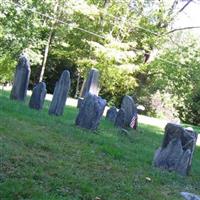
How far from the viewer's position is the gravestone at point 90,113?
12797 millimetres

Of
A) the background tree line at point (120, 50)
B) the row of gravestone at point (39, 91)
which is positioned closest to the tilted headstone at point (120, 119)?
the row of gravestone at point (39, 91)

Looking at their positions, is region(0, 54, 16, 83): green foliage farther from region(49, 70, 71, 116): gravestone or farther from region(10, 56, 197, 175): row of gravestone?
region(49, 70, 71, 116): gravestone

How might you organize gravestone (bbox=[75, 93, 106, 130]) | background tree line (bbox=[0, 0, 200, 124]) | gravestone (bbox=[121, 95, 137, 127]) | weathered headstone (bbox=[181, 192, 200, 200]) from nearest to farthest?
weathered headstone (bbox=[181, 192, 200, 200]) → gravestone (bbox=[75, 93, 106, 130]) → gravestone (bbox=[121, 95, 137, 127]) → background tree line (bbox=[0, 0, 200, 124])

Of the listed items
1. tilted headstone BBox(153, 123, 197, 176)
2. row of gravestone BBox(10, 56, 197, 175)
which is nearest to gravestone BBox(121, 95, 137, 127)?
row of gravestone BBox(10, 56, 197, 175)

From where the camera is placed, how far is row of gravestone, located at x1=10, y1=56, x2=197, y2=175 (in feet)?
33.1

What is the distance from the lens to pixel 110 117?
1744 cm

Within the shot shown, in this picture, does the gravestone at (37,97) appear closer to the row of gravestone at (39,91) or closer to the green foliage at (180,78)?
the row of gravestone at (39,91)

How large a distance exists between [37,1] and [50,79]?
11.0 meters

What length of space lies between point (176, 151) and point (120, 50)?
2056cm

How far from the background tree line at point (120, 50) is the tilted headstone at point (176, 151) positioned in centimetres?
1685

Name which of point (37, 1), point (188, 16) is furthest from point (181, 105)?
point (37, 1)

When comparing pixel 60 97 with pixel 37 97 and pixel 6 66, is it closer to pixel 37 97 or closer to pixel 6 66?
pixel 37 97

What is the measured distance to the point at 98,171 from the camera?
27.1ft

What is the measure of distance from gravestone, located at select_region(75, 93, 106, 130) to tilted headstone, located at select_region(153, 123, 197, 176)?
2990mm
